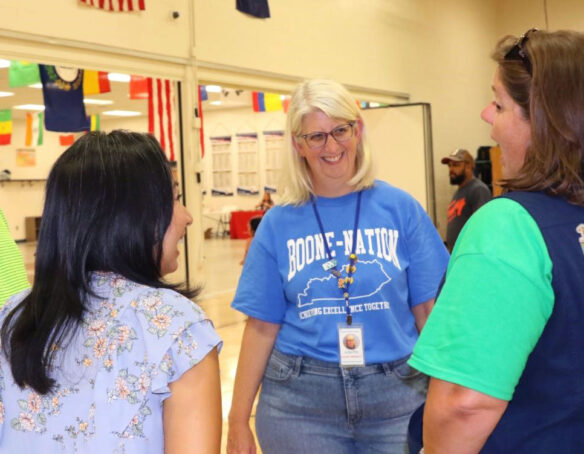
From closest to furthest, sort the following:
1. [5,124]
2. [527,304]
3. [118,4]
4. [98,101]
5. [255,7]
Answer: [527,304]
[118,4]
[255,7]
[5,124]
[98,101]

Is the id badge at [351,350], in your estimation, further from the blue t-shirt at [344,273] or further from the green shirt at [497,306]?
the green shirt at [497,306]

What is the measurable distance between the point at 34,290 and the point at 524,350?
878 mm

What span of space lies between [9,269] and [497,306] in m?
1.50

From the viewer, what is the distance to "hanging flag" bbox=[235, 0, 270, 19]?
7.18 meters

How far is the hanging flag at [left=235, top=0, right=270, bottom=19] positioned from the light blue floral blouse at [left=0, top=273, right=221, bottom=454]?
6363mm

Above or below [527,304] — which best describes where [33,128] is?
above

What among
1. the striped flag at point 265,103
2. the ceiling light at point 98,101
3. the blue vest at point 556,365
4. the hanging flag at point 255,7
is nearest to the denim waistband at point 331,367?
the blue vest at point 556,365

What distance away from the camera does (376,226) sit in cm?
197

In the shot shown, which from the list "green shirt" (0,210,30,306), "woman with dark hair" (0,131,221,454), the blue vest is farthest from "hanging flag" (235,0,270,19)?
the blue vest

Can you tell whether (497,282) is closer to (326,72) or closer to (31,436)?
(31,436)

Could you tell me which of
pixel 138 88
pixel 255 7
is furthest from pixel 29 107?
pixel 255 7

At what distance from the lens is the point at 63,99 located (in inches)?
253

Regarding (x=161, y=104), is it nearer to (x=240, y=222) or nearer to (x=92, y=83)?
(x=92, y=83)

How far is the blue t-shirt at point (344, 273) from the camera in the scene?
1906mm
